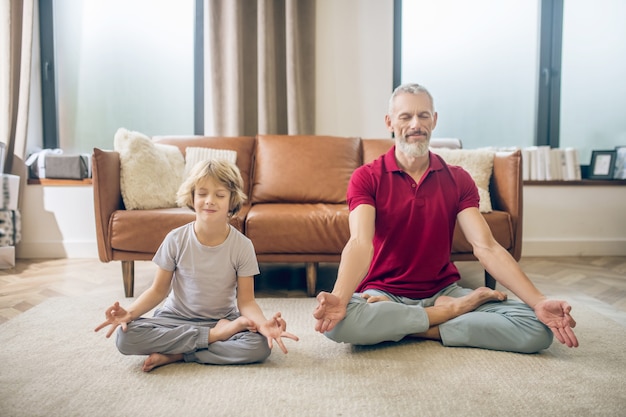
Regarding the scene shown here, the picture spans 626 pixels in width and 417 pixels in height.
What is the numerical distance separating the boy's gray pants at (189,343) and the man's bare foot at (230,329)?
0.04 ft

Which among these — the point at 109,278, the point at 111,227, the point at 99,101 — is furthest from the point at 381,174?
the point at 99,101

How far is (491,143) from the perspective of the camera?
3.59m

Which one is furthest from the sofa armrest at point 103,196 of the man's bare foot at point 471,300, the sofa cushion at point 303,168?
the man's bare foot at point 471,300

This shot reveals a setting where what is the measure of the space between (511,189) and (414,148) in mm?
977

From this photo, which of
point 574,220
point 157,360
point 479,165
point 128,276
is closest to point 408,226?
point 157,360

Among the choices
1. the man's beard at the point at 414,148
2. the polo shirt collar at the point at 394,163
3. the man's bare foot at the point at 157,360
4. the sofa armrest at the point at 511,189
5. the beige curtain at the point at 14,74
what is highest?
the beige curtain at the point at 14,74

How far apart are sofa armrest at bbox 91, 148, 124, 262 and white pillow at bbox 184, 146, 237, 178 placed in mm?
563

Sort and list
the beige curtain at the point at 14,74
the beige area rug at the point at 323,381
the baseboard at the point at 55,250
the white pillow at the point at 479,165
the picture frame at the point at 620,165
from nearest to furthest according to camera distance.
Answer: the beige area rug at the point at 323,381 < the white pillow at the point at 479,165 < the beige curtain at the point at 14,74 < the baseboard at the point at 55,250 < the picture frame at the point at 620,165

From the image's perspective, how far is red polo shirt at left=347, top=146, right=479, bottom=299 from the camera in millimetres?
1577

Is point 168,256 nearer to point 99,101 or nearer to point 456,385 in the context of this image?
point 456,385

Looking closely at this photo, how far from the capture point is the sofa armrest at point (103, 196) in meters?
2.09

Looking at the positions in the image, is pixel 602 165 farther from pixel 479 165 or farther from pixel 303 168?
pixel 303 168

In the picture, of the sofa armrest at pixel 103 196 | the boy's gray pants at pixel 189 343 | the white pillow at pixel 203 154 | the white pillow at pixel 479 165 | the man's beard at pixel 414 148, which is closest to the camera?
the boy's gray pants at pixel 189 343

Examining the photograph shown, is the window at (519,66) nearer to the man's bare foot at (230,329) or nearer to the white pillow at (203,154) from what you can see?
the white pillow at (203,154)
